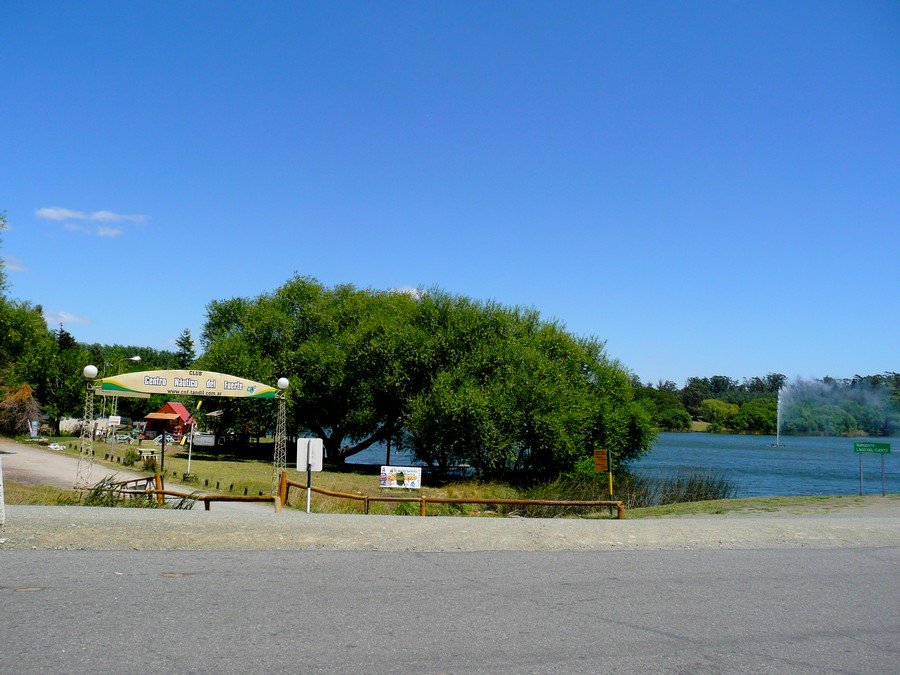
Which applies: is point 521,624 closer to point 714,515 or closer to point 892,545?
point 892,545

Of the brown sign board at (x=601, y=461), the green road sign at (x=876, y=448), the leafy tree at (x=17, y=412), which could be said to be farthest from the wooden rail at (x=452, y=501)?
the leafy tree at (x=17, y=412)

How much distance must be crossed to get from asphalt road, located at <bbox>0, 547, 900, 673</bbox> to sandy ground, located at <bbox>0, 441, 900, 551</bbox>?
30.3 inches

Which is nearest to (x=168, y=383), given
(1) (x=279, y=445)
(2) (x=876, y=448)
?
(1) (x=279, y=445)

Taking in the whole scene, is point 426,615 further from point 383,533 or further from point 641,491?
point 641,491

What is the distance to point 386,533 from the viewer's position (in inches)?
502

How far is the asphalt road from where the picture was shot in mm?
6027

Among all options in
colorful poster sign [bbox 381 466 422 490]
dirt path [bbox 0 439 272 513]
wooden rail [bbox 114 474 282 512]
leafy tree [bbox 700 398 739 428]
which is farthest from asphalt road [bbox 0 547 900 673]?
leafy tree [bbox 700 398 739 428]

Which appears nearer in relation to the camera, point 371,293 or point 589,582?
point 589,582

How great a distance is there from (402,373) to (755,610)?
4177 centimetres

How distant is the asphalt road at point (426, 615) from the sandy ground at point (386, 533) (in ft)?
2.53

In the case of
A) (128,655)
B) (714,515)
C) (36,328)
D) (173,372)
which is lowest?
(714,515)

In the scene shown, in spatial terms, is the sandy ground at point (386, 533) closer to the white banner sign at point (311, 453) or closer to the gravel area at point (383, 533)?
the gravel area at point (383, 533)

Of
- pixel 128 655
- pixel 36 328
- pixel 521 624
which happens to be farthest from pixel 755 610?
pixel 36 328

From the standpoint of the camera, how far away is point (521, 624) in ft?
23.9
